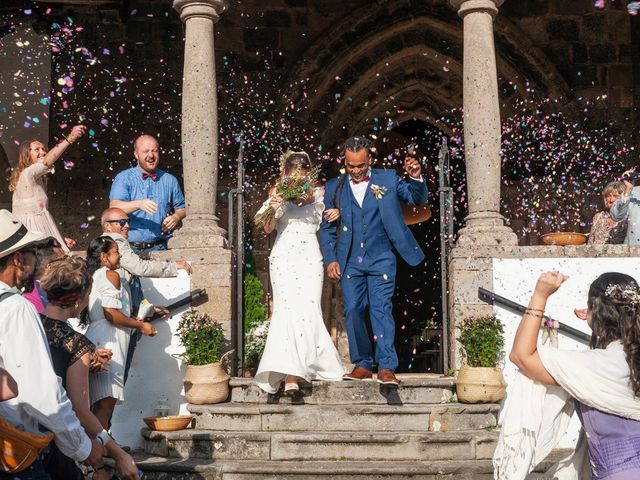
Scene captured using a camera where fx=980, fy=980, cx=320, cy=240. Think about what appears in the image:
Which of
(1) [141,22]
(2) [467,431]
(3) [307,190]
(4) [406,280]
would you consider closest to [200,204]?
(3) [307,190]

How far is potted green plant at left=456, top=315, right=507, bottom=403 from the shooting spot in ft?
25.4

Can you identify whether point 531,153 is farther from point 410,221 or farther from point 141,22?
point 141,22

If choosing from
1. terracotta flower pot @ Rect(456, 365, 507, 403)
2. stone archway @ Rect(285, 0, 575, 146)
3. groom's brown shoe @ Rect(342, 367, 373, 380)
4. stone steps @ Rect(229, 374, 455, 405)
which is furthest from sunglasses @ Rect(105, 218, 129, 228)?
stone archway @ Rect(285, 0, 575, 146)

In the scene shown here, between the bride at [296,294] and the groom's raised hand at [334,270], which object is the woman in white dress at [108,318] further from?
the groom's raised hand at [334,270]

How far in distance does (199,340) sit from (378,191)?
194cm

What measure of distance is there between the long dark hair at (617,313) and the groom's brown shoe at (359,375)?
13.3ft

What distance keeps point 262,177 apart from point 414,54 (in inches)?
103

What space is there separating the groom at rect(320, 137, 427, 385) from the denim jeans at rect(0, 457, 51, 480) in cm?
435

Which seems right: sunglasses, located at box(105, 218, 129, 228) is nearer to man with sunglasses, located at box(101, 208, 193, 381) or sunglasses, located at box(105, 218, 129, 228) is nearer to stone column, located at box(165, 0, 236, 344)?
man with sunglasses, located at box(101, 208, 193, 381)

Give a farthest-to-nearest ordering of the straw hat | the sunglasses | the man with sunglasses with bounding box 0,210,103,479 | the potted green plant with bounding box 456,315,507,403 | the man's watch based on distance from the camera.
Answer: the sunglasses < the potted green plant with bounding box 456,315,507,403 < the man's watch < the straw hat < the man with sunglasses with bounding box 0,210,103,479

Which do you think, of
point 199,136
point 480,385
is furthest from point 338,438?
point 199,136

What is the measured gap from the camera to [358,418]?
7.53 meters

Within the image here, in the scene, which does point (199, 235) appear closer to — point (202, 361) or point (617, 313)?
point (202, 361)

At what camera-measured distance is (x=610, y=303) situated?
4027 millimetres
